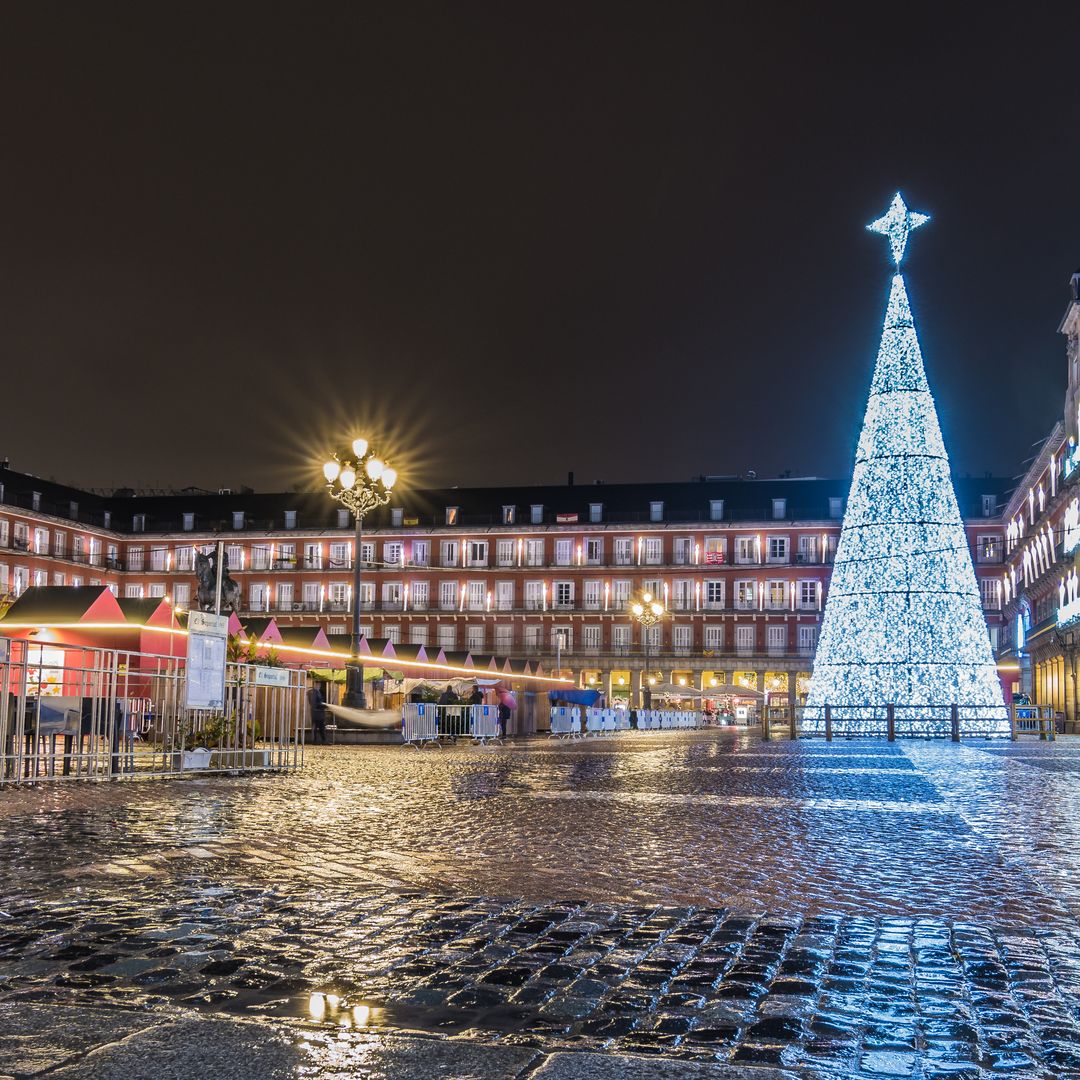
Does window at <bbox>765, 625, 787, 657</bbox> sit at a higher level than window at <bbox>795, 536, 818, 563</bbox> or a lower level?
lower

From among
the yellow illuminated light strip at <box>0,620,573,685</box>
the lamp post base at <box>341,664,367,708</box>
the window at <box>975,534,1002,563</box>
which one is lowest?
the lamp post base at <box>341,664,367,708</box>

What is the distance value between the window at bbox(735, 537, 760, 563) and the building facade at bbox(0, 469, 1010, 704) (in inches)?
2.9

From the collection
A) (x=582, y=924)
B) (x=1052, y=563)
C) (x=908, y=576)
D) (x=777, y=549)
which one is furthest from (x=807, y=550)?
(x=582, y=924)

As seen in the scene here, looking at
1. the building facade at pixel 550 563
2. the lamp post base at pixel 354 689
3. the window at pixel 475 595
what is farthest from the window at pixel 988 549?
the lamp post base at pixel 354 689

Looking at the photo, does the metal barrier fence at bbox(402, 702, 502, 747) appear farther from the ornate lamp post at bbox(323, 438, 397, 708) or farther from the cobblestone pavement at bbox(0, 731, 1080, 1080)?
the cobblestone pavement at bbox(0, 731, 1080, 1080)

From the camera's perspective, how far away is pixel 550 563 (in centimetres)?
6391

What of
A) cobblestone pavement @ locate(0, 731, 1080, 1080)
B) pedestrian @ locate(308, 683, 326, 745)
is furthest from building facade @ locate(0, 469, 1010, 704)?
cobblestone pavement @ locate(0, 731, 1080, 1080)

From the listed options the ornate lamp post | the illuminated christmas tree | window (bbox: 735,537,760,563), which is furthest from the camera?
window (bbox: 735,537,760,563)

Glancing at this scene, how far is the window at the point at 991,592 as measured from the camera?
190 ft

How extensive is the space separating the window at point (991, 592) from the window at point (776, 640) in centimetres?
990

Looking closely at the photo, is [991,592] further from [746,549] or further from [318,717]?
[318,717]

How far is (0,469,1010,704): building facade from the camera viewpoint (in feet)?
199

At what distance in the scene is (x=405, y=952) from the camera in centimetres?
366

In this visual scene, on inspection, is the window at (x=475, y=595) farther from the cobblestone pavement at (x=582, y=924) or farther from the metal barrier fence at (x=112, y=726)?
the cobblestone pavement at (x=582, y=924)
